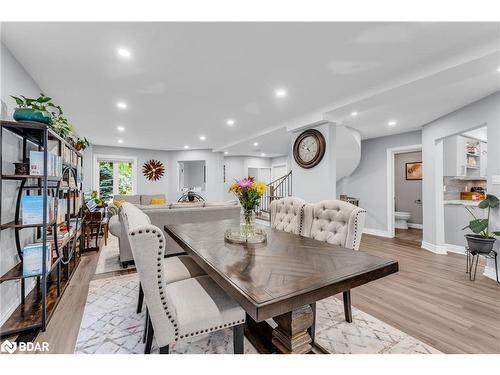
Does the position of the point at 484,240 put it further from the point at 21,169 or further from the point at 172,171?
the point at 172,171

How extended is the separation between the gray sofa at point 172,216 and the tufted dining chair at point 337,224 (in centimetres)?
182

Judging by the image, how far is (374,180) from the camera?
5754 millimetres

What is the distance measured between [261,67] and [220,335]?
2.53m

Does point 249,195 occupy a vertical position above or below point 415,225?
above

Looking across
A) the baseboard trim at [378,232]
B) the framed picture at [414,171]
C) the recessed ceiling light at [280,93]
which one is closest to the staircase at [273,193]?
the baseboard trim at [378,232]

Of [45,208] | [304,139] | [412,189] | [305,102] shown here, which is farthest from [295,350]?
[412,189]

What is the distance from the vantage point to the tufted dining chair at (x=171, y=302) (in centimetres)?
109

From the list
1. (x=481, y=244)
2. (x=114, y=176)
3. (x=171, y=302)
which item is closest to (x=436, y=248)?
(x=481, y=244)

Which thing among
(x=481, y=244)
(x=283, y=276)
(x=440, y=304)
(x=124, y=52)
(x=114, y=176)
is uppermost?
(x=124, y=52)

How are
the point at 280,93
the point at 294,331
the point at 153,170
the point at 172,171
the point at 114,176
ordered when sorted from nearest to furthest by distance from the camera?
the point at 294,331
the point at 280,93
the point at 114,176
the point at 153,170
the point at 172,171

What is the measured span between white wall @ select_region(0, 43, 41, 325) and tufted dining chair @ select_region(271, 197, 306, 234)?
2490 mm

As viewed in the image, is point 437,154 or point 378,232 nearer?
point 437,154
